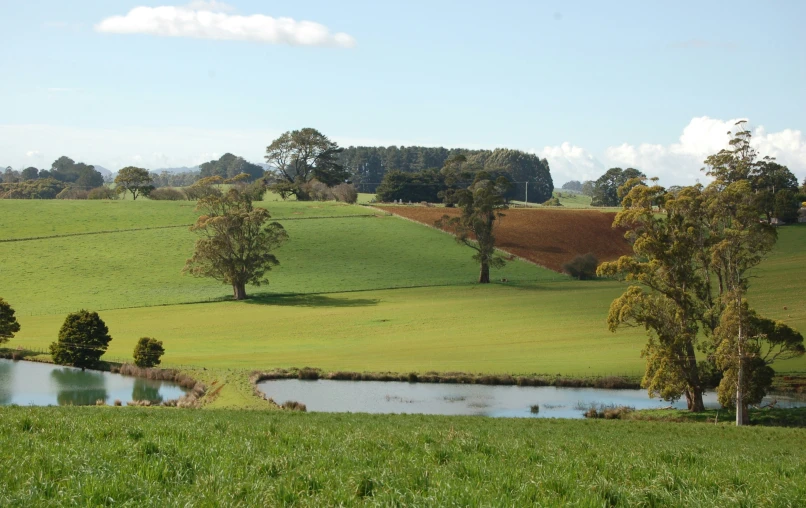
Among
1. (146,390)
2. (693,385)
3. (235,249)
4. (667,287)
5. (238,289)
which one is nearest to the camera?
(693,385)

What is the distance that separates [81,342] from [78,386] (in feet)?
19.1

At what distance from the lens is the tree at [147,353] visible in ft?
167

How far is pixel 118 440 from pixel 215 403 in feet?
96.2

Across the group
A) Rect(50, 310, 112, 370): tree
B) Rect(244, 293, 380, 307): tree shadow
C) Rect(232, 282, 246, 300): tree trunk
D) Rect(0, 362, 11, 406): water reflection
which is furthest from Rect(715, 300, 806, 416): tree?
Rect(232, 282, 246, 300): tree trunk

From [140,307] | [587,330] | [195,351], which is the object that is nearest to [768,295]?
[587,330]

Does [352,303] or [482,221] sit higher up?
[482,221]

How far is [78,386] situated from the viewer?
47.9m

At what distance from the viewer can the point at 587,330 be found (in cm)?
A: 6128

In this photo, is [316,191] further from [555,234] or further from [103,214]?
[555,234]

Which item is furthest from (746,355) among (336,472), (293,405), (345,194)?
(345,194)

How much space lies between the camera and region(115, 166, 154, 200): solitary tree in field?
523 feet

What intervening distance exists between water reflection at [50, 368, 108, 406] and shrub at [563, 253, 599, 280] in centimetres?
6031

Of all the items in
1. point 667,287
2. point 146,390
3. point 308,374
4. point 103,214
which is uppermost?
point 103,214

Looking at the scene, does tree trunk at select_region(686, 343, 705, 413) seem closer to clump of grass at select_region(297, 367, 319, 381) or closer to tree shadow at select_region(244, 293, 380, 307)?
clump of grass at select_region(297, 367, 319, 381)
